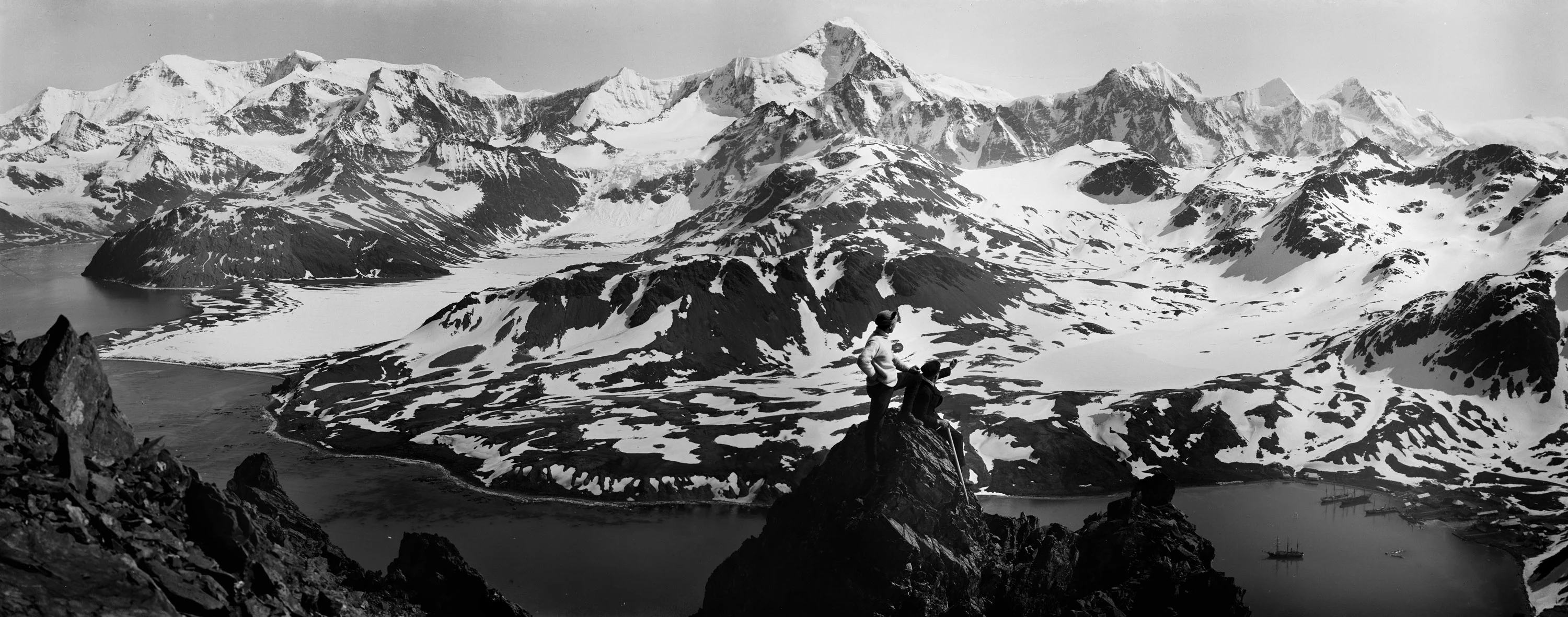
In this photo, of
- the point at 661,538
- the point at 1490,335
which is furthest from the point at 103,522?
the point at 1490,335

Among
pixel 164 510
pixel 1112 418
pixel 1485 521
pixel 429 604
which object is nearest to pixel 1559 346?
pixel 1485 521

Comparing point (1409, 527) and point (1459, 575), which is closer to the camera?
point (1459, 575)

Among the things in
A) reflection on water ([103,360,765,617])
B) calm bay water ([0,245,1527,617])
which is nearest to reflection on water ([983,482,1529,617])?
calm bay water ([0,245,1527,617])

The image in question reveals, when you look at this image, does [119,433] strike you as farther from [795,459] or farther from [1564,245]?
[1564,245]

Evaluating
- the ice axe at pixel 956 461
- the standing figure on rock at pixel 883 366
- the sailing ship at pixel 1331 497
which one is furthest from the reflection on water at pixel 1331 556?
the standing figure on rock at pixel 883 366

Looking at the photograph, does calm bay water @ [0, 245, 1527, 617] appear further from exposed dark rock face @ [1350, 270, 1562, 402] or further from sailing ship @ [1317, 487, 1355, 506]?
exposed dark rock face @ [1350, 270, 1562, 402]

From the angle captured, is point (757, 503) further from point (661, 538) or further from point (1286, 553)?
point (1286, 553)

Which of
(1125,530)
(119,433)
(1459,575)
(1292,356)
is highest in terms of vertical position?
(1292,356)
